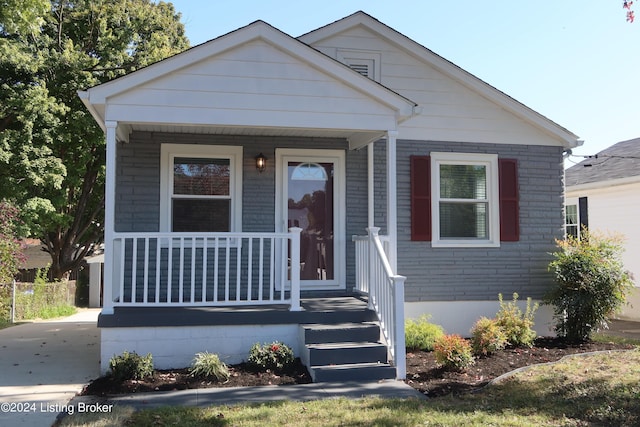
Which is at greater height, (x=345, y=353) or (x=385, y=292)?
(x=385, y=292)

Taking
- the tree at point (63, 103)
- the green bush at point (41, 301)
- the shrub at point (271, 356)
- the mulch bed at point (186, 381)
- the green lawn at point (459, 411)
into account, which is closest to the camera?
the green lawn at point (459, 411)

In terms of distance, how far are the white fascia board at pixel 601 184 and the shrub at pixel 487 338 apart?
22.6 ft

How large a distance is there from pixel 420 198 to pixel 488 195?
1243 millimetres

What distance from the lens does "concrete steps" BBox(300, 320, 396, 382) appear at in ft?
19.3

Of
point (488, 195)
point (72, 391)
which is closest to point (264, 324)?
point (72, 391)

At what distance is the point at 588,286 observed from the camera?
25.6ft

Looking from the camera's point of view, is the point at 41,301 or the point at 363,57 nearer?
the point at 363,57

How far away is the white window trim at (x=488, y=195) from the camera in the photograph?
859cm

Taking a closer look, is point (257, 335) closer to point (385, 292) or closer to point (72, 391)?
point (385, 292)

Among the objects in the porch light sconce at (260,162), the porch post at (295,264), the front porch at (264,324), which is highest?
the porch light sconce at (260,162)

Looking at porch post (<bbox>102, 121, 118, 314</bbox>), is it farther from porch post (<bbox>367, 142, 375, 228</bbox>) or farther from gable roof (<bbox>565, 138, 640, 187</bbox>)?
gable roof (<bbox>565, 138, 640, 187</bbox>)

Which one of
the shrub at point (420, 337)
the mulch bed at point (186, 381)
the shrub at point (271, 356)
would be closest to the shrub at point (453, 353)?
the shrub at point (420, 337)

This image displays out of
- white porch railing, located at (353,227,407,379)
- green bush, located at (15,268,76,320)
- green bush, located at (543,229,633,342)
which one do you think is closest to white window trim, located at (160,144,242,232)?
white porch railing, located at (353,227,407,379)

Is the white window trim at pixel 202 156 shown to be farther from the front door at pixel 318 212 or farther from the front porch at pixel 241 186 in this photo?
the front door at pixel 318 212
